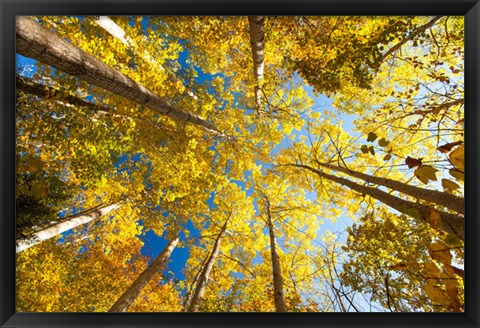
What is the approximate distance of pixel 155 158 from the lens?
20.0ft

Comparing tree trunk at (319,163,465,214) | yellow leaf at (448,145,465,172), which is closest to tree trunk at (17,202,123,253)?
yellow leaf at (448,145,465,172)

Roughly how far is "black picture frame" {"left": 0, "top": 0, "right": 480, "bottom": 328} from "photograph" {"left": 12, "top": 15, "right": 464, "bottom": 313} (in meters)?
0.08

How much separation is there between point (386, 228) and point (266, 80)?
4.91 metres

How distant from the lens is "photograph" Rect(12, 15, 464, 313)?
7.79 feet

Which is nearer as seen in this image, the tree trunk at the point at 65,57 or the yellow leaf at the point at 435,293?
the yellow leaf at the point at 435,293

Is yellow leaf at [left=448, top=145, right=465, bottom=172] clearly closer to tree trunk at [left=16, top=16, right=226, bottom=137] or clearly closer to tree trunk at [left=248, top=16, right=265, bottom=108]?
tree trunk at [left=248, top=16, right=265, bottom=108]

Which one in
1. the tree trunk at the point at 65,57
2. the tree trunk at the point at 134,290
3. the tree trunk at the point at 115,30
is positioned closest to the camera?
the tree trunk at the point at 65,57

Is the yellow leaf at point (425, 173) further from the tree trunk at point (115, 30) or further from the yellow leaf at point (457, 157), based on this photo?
the tree trunk at point (115, 30)
